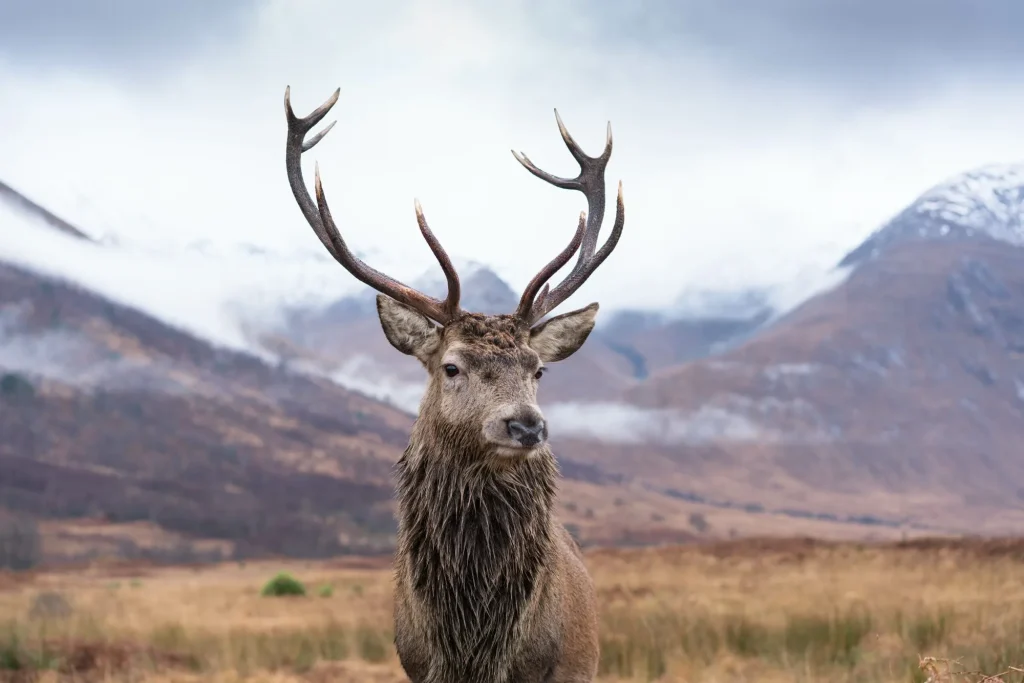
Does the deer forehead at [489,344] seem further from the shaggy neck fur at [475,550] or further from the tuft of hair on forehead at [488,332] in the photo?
the shaggy neck fur at [475,550]

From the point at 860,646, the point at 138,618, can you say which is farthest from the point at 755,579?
the point at 138,618

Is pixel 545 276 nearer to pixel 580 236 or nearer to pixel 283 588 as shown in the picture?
pixel 580 236

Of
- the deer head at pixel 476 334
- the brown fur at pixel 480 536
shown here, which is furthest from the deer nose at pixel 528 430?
the brown fur at pixel 480 536

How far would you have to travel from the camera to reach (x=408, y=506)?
635 centimetres

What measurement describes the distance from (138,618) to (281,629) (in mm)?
3029

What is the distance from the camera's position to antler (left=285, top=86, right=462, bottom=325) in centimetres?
657

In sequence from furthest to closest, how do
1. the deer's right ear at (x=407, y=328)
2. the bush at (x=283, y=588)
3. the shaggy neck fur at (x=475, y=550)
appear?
1. the bush at (x=283, y=588)
2. the deer's right ear at (x=407, y=328)
3. the shaggy neck fur at (x=475, y=550)

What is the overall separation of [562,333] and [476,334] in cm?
70

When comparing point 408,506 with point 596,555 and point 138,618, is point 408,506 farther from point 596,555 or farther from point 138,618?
point 596,555

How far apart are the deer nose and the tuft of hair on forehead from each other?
2.06 feet

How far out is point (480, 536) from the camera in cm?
616

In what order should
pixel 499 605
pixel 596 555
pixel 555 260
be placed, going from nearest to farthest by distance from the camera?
pixel 499 605, pixel 555 260, pixel 596 555

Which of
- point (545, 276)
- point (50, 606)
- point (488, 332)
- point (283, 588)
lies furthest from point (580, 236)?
point (283, 588)

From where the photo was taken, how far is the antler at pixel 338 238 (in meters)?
6.57
